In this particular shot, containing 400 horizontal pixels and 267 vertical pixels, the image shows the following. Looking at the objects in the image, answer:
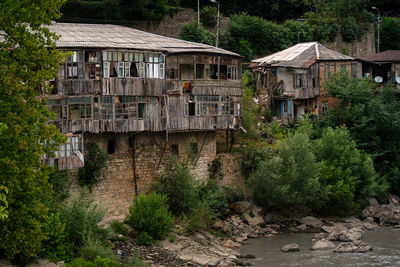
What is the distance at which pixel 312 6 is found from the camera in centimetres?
6600

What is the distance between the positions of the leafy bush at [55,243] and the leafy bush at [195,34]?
2659cm

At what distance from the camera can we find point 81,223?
2969 cm

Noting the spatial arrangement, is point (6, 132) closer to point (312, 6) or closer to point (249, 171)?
point (249, 171)

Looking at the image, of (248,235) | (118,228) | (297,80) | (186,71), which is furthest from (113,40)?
(297,80)

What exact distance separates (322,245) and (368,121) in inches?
556

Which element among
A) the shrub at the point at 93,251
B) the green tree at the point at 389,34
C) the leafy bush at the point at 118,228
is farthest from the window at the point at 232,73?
the green tree at the point at 389,34

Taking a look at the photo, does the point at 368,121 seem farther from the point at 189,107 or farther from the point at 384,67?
the point at 189,107

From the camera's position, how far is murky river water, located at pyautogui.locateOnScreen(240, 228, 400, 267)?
33.1 meters

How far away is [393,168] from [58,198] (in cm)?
2498

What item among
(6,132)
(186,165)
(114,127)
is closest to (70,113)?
(114,127)

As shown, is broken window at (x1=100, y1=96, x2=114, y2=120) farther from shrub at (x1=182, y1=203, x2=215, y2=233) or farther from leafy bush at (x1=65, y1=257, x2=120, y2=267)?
leafy bush at (x1=65, y1=257, x2=120, y2=267)

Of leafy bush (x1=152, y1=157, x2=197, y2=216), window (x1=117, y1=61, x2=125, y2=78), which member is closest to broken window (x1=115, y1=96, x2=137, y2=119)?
window (x1=117, y1=61, x2=125, y2=78)

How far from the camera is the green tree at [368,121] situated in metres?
47.3

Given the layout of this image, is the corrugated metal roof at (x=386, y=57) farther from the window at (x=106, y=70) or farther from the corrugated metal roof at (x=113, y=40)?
the window at (x=106, y=70)
